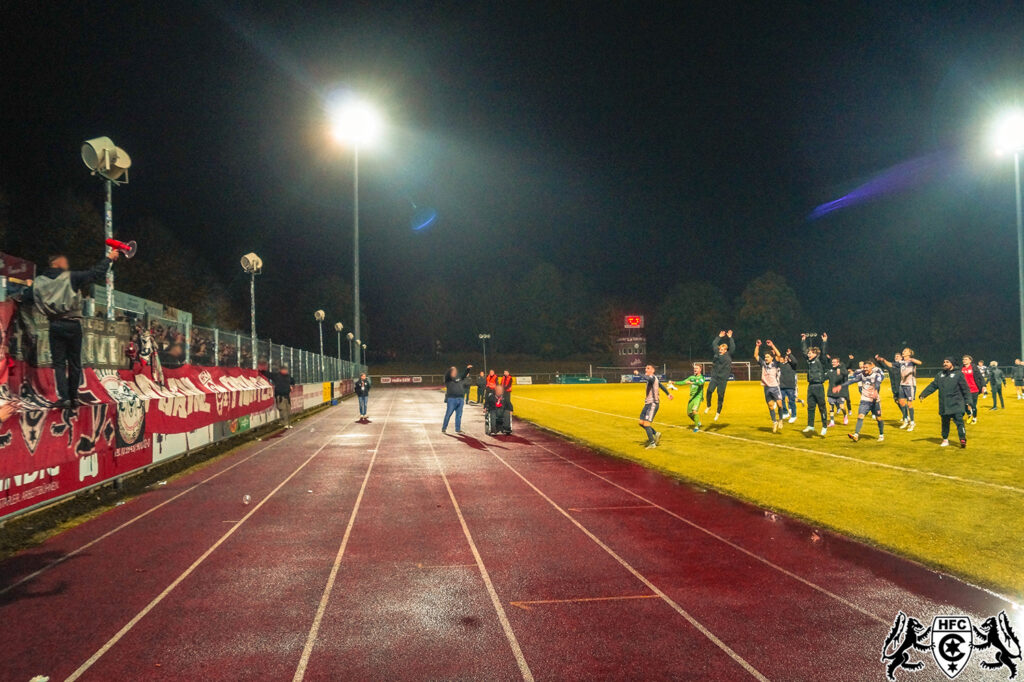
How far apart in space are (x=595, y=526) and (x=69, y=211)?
62188 mm

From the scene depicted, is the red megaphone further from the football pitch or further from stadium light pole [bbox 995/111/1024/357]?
stadium light pole [bbox 995/111/1024/357]

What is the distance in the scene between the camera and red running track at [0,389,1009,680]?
166 inches

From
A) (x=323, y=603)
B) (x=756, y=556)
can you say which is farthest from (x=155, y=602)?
(x=756, y=556)

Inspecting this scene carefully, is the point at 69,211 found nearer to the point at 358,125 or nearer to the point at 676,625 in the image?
the point at 358,125

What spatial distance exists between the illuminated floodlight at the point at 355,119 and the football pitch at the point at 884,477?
21960mm

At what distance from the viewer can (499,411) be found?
1848cm

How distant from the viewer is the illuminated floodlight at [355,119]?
3391 centimetres

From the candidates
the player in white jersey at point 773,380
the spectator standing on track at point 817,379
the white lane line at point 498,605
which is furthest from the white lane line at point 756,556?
the player in white jersey at point 773,380

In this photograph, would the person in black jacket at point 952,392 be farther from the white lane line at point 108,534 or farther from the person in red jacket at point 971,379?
the white lane line at point 108,534

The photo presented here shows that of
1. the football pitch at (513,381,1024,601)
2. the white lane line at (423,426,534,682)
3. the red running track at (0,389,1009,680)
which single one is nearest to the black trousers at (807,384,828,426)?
the football pitch at (513,381,1024,601)

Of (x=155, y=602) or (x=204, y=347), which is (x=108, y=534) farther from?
(x=204, y=347)

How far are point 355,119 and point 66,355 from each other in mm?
27913

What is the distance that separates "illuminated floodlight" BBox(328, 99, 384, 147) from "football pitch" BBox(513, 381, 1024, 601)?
2196 centimetres

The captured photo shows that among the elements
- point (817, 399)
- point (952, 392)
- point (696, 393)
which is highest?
point (952, 392)
